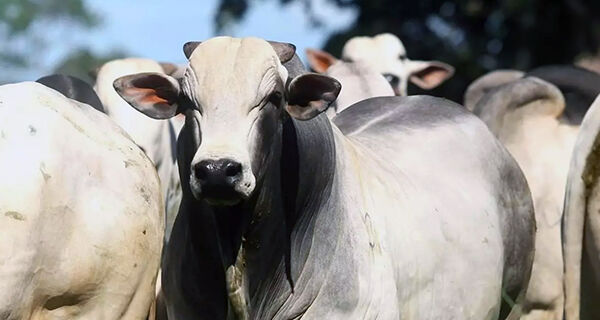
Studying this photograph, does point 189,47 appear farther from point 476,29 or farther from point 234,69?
point 476,29

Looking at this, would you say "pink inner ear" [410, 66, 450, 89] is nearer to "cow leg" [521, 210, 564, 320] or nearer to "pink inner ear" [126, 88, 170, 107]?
"cow leg" [521, 210, 564, 320]

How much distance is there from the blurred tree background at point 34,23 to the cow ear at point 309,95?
4066 cm

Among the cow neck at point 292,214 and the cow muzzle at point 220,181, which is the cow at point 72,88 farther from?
the cow muzzle at point 220,181

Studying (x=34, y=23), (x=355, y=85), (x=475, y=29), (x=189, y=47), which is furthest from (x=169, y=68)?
(x=34, y=23)

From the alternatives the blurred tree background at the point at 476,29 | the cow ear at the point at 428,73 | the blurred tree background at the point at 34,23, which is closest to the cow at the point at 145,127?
the cow ear at the point at 428,73

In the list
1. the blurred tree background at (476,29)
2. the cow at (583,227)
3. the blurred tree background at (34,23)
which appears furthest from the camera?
the blurred tree background at (34,23)

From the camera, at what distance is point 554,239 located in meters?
9.02

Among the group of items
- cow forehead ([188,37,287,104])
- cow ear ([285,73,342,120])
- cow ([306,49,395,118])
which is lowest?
cow ([306,49,395,118])

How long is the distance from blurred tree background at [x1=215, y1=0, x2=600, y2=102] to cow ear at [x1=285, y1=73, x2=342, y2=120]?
13608mm

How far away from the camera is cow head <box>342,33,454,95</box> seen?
10.8 metres

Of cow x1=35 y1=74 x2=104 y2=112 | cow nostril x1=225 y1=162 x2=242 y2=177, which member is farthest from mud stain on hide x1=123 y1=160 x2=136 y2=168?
cow x1=35 y1=74 x2=104 y2=112

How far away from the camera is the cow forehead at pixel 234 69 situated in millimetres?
5633

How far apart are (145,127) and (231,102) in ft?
12.2

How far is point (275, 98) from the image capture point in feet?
18.9
